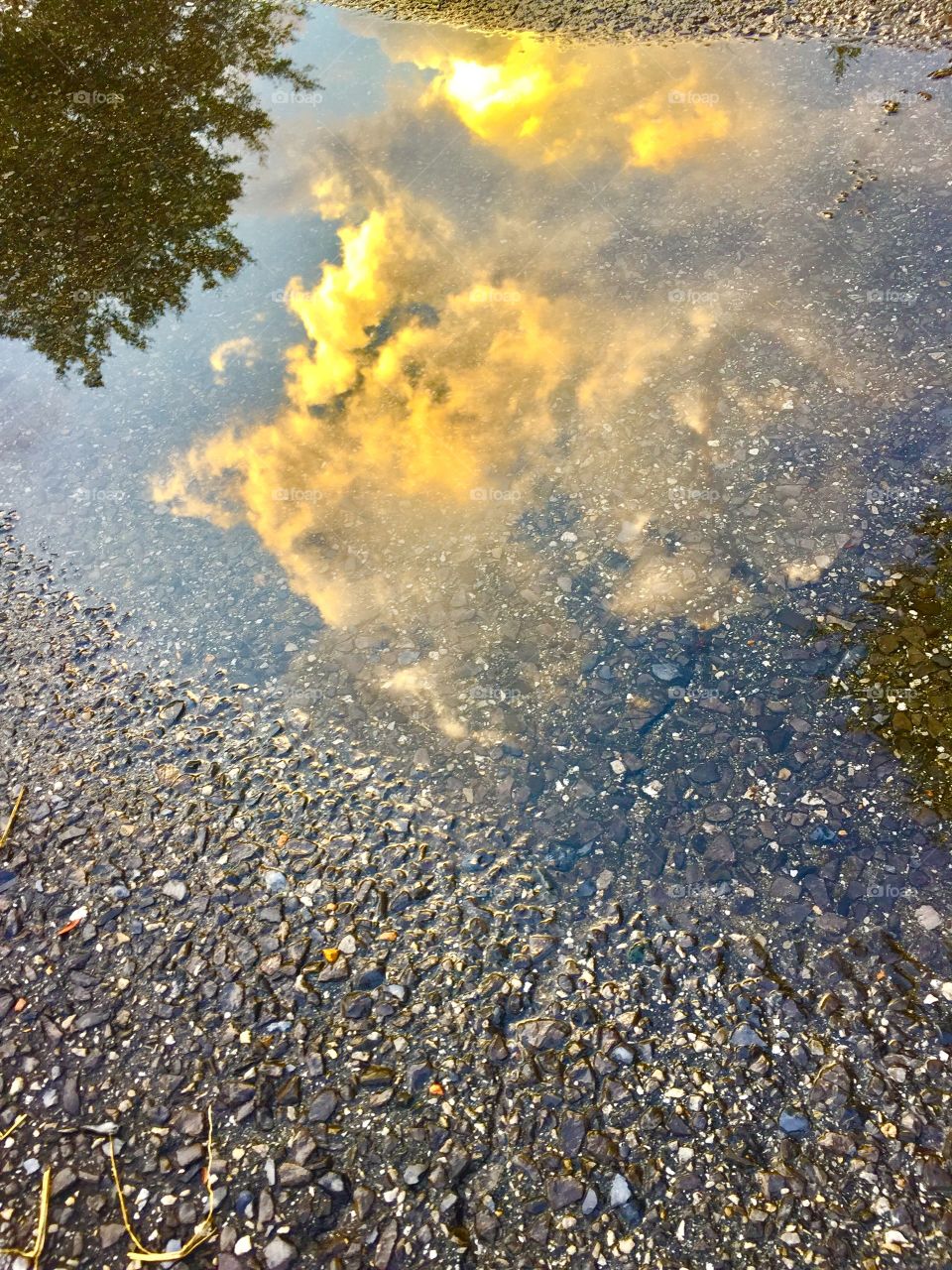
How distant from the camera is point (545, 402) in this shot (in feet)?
16.6

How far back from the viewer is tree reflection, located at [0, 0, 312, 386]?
6.46m

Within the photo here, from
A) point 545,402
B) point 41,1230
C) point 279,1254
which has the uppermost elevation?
point 545,402

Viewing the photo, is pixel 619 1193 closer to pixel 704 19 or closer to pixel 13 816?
pixel 13 816

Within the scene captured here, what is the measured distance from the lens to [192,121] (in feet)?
26.2

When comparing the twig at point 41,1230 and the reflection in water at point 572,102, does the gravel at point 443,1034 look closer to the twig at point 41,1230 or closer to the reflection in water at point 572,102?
the twig at point 41,1230

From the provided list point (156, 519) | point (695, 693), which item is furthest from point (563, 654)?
point (156, 519)

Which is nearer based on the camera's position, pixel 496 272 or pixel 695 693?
pixel 695 693

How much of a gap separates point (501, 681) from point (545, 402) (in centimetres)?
205

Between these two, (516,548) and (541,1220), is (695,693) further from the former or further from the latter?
(541,1220)

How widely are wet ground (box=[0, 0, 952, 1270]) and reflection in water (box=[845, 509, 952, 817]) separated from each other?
0.02 m

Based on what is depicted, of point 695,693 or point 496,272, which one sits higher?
point 496,272

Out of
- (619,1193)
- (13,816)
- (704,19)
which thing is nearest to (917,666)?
(619,1193)

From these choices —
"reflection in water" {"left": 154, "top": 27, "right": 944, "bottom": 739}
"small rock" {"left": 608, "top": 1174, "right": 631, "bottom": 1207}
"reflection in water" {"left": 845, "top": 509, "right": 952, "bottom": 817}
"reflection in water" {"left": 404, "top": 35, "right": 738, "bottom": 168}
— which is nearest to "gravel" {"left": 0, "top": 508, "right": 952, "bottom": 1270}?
"small rock" {"left": 608, "top": 1174, "right": 631, "bottom": 1207}

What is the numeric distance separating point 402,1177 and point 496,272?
5.55 meters
